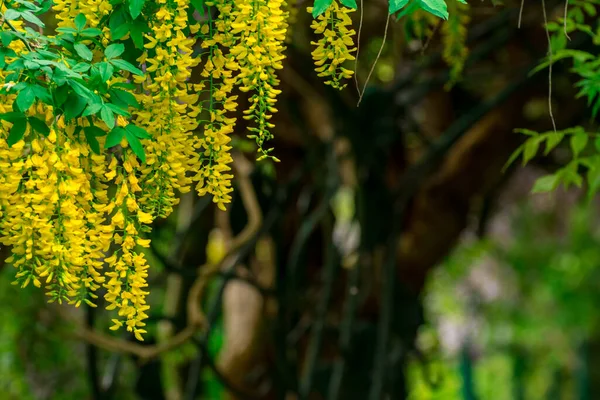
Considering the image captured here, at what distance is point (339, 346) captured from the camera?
288cm

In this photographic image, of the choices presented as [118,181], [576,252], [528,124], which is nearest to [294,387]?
[528,124]

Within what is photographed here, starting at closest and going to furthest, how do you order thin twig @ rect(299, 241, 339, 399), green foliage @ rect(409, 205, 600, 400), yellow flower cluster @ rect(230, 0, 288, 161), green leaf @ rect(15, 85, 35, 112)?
green leaf @ rect(15, 85, 35, 112) → yellow flower cluster @ rect(230, 0, 288, 161) → thin twig @ rect(299, 241, 339, 399) → green foliage @ rect(409, 205, 600, 400)

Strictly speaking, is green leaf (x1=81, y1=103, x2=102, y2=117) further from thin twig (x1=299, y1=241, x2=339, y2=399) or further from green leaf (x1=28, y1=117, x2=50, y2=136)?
thin twig (x1=299, y1=241, x2=339, y2=399)

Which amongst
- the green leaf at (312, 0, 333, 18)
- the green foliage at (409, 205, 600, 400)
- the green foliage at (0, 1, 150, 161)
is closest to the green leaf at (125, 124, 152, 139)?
the green foliage at (0, 1, 150, 161)

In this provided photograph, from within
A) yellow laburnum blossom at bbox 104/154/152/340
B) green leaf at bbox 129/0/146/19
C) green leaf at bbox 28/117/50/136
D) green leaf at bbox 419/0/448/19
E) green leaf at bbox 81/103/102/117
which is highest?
green leaf at bbox 419/0/448/19

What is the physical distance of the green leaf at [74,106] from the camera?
1.02 metres

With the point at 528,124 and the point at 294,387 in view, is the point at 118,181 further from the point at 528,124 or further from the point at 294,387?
the point at 528,124

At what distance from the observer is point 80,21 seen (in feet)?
3.52

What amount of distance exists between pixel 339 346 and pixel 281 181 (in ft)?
2.17

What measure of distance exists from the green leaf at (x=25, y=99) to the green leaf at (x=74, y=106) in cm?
4

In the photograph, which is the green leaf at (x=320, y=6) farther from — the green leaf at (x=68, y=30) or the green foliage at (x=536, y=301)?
the green foliage at (x=536, y=301)

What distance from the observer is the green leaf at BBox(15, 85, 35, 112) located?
991 millimetres

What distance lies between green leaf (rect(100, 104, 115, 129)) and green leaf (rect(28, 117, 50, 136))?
0.26ft

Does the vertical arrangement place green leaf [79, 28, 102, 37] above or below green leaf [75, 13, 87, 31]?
below
